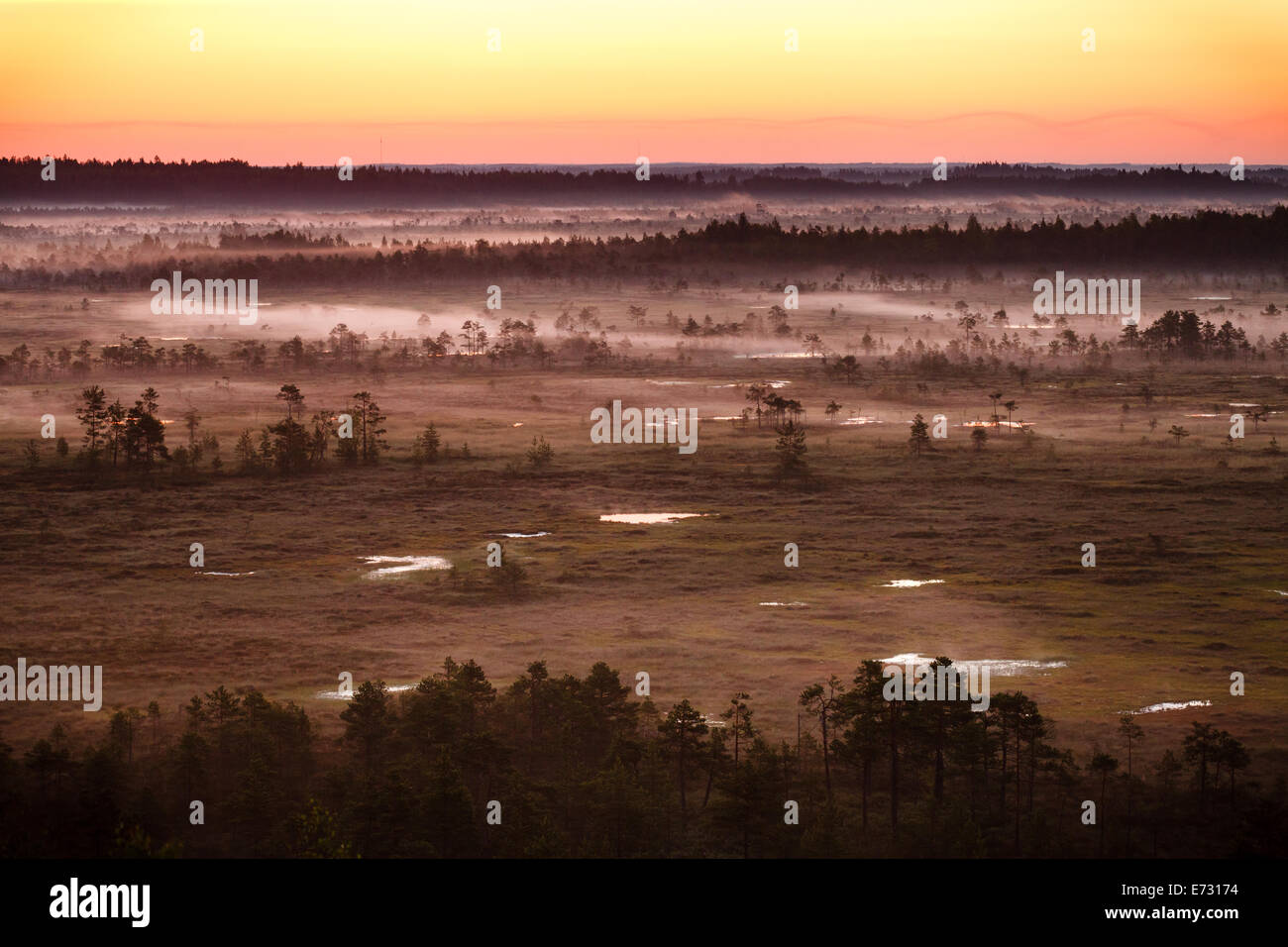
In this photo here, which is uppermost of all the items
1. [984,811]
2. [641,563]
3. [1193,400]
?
[1193,400]

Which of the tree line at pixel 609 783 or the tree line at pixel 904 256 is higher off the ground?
the tree line at pixel 904 256

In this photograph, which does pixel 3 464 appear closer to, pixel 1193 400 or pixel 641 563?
pixel 641 563

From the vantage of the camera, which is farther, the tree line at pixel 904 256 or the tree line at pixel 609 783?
the tree line at pixel 904 256

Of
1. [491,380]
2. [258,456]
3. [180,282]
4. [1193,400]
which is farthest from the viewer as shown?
[180,282]

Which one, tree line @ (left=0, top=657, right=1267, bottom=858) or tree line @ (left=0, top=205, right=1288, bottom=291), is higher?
tree line @ (left=0, top=205, right=1288, bottom=291)

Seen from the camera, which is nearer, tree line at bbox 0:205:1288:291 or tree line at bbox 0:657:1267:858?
tree line at bbox 0:657:1267:858

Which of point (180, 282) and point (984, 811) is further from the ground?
point (180, 282)

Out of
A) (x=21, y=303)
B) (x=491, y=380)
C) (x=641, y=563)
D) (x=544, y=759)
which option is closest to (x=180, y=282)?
(x=21, y=303)

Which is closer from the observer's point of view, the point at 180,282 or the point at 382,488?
the point at 382,488

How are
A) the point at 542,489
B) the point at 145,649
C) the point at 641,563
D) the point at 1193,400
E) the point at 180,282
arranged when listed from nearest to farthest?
the point at 145,649 < the point at 641,563 < the point at 542,489 < the point at 1193,400 < the point at 180,282

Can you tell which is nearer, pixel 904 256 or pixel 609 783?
pixel 609 783

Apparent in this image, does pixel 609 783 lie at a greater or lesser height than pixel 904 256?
lesser
